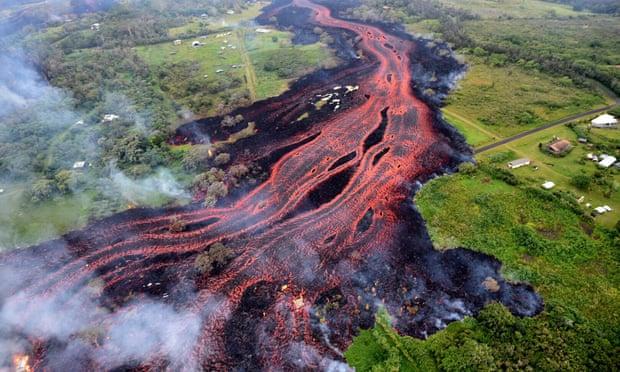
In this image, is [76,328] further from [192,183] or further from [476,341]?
[476,341]

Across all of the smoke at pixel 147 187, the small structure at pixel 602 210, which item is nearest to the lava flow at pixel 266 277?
the smoke at pixel 147 187

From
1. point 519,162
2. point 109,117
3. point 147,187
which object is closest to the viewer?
point 147,187

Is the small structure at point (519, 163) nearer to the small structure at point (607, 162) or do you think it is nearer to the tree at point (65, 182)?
the small structure at point (607, 162)

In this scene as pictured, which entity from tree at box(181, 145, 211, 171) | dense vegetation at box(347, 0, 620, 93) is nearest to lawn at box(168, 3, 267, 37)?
dense vegetation at box(347, 0, 620, 93)

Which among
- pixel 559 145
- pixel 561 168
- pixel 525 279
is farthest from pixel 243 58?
pixel 525 279

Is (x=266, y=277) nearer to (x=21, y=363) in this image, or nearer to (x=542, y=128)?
(x=21, y=363)

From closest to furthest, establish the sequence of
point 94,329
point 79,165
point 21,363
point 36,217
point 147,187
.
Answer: point 21,363, point 94,329, point 36,217, point 147,187, point 79,165
